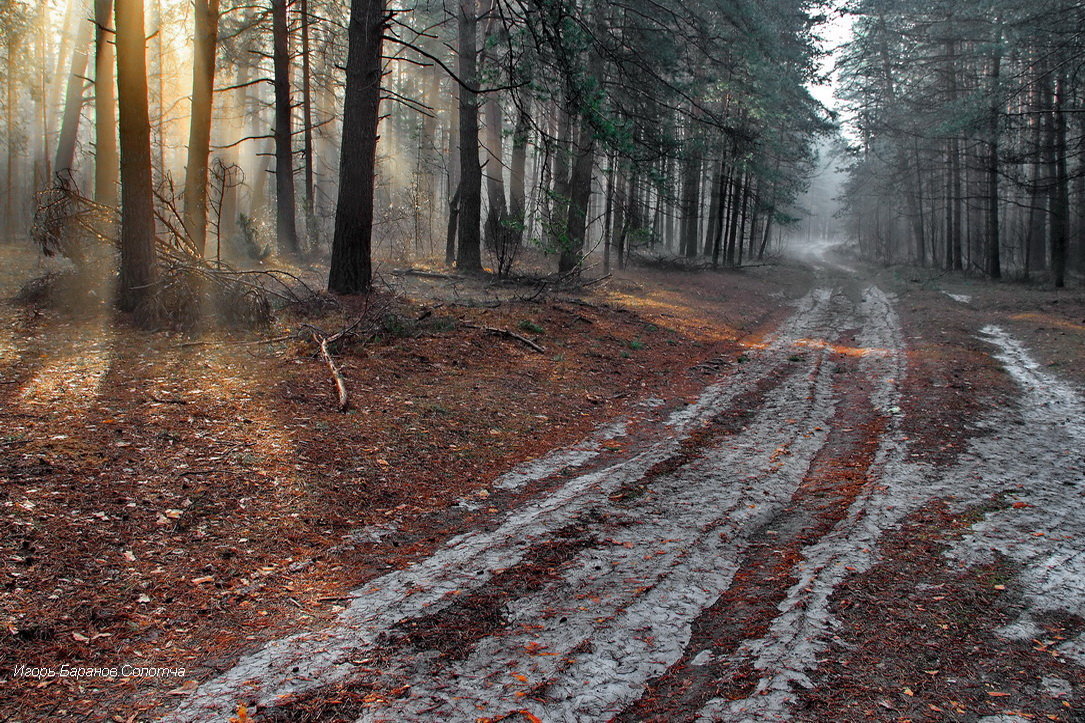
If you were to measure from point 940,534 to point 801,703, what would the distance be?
204cm

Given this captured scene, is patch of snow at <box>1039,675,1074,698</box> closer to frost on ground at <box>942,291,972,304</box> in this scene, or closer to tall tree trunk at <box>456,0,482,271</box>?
tall tree trunk at <box>456,0,482,271</box>

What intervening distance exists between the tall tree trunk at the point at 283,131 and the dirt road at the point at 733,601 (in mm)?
15213

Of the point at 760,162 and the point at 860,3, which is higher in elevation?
the point at 860,3

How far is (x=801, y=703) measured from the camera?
2.46 m

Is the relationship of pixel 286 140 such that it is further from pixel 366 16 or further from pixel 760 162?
pixel 760 162

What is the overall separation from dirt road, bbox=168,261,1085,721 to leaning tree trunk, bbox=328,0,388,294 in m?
6.18

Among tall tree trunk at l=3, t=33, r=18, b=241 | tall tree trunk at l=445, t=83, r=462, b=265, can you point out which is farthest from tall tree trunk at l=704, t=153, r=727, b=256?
tall tree trunk at l=3, t=33, r=18, b=241

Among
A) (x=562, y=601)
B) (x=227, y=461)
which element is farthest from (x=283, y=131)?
(x=562, y=601)

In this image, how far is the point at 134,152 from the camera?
795 cm

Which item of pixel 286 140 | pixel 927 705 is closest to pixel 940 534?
pixel 927 705

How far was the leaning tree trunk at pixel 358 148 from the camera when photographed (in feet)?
32.4

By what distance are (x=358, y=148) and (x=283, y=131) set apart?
8694 millimetres

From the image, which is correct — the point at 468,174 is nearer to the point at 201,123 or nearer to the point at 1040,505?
the point at 201,123

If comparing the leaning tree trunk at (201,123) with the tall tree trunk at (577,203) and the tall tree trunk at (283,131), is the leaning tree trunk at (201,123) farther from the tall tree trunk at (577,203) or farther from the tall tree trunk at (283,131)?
the tall tree trunk at (577,203)
